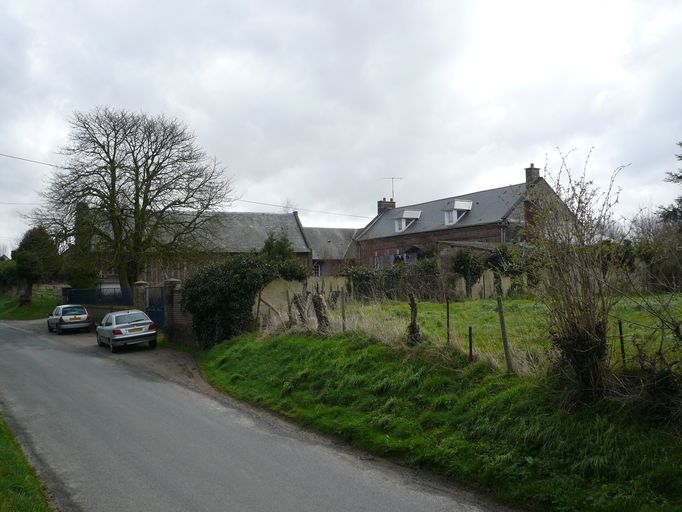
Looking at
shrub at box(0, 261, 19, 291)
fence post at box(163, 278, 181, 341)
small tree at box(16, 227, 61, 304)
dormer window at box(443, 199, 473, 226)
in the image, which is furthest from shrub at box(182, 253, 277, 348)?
shrub at box(0, 261, 19, 291)

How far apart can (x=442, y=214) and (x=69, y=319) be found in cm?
3199

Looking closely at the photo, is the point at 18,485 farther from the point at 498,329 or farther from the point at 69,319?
the point at 69,319

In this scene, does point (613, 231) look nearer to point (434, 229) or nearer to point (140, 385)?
point (140, 385)

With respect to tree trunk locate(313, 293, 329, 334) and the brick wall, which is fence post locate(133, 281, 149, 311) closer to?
the brick wall

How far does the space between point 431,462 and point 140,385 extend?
8.88 m

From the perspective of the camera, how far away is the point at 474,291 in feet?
90.7

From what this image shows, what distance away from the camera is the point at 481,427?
7.43 metres

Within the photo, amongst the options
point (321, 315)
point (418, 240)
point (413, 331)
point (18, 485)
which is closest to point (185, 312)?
point (321, 315)

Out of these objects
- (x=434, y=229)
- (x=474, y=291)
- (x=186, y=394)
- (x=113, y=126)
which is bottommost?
(x=186, y=394)

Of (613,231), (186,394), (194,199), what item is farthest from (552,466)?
(194,199)

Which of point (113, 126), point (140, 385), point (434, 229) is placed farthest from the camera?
point (434, 229)

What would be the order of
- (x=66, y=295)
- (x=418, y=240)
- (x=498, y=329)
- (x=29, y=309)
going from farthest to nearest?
1. (x=418, y=240)
2. (x=29, y=309)
3. (x=66, y=295)
4. (x=498, y=329)

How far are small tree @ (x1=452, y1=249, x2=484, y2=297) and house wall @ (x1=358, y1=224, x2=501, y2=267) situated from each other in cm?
1269

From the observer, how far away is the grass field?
23.9 feet
